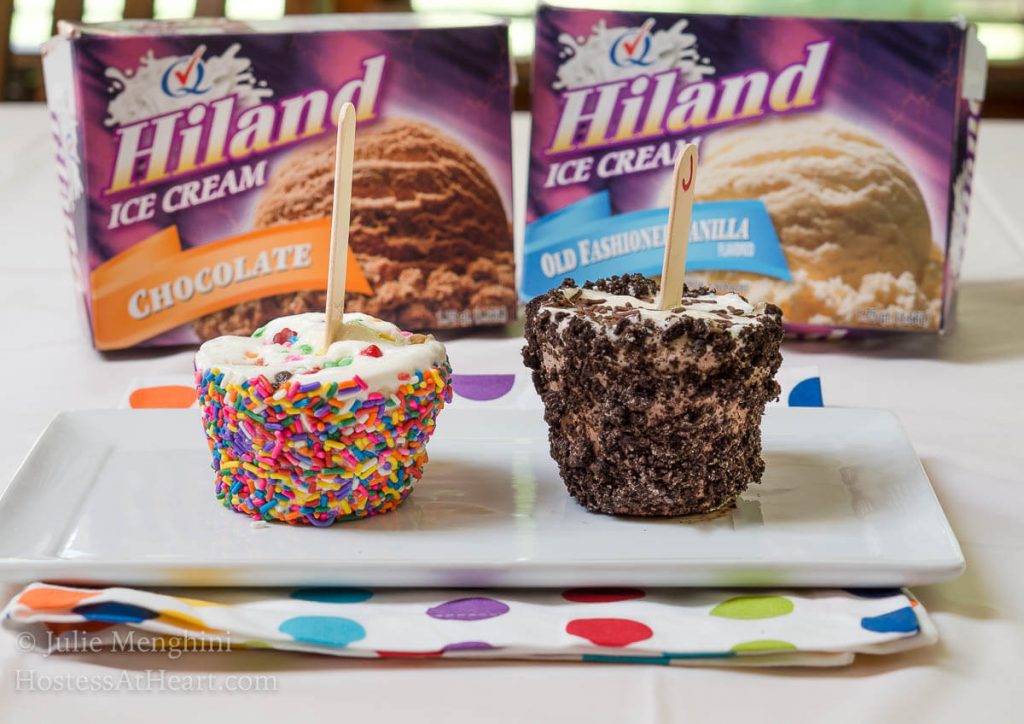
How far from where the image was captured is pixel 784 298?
1.63 m

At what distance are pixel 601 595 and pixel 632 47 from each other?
82cm

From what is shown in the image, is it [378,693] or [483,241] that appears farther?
[483,241]

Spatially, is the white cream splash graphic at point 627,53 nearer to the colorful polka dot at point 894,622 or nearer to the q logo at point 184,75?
the q logo at point 184,75

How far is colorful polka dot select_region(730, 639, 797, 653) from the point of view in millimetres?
906

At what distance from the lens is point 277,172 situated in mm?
1609

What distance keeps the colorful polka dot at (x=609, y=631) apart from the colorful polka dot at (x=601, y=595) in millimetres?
42

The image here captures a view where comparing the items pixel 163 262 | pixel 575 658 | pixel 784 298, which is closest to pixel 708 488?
pixel 575 658

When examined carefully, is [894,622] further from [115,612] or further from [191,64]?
[191,64]

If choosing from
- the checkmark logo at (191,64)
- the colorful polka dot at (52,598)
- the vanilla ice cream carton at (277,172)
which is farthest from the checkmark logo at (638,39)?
the colorful polka dot at (52,598)

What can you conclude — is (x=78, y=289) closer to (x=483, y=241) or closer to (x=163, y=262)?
(x=163, y=262)

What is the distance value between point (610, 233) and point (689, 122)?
17cm

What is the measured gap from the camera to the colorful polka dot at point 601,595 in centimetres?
100

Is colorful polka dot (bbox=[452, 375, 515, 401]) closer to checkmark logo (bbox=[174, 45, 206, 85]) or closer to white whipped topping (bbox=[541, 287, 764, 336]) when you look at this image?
white whipped topping (bbox=[541, 287, 764, 336])

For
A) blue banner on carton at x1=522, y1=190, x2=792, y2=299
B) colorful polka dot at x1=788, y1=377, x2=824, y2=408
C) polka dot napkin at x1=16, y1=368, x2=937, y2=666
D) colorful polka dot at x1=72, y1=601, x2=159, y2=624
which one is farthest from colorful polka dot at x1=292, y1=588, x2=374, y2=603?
blue banner on carton at x1=522, y1=190, x2=792, y2=299
